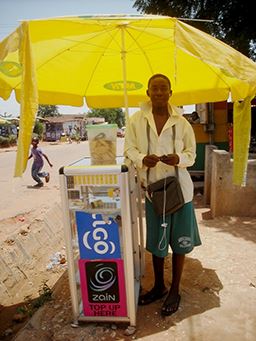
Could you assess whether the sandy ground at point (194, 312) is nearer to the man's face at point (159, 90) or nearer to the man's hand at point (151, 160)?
the man's hand at point (151, 160)

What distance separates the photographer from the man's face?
264cm

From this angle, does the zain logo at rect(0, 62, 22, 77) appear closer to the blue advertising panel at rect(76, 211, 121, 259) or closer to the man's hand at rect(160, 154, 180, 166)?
the blue advertising panel at rect(76, 211, 121, 259)

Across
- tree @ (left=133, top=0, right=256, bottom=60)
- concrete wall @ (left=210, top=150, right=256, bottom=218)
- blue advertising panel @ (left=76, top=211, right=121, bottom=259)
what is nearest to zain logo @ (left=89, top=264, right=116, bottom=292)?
blue advertising panel @ (left=76, top=211, right=121, bottom=259)

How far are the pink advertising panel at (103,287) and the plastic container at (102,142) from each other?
87cm

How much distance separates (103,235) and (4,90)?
5.64 ft

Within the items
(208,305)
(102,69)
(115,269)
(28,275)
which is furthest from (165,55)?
(28,275)

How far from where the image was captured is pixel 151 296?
3014 millimetres

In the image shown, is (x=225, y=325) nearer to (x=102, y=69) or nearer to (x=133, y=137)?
(x=133, y=137)

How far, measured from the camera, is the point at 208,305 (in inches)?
115

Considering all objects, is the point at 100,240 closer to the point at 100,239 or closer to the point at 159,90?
the point at 100,239

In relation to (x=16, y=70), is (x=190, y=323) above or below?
below

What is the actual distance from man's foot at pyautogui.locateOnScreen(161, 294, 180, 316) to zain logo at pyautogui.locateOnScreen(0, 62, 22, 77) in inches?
89.5

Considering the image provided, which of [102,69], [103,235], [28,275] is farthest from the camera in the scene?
[28,275]

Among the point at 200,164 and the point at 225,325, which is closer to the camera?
the point at 225,325
